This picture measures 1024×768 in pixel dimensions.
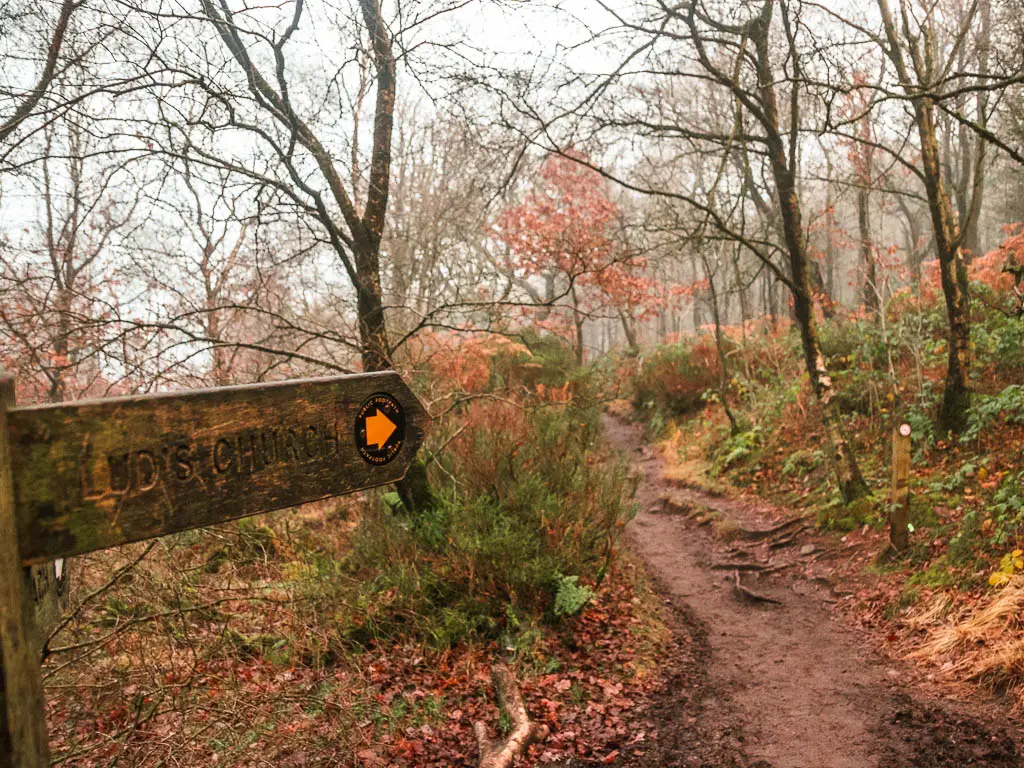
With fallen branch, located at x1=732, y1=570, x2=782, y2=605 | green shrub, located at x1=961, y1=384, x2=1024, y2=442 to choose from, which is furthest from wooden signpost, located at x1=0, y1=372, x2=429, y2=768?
green shrub, located at x1=961, y1=384, x2=1024, y2=442

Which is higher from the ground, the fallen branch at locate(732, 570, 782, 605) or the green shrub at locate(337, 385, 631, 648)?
the green shrub at locate(337, 385, 631, 648)

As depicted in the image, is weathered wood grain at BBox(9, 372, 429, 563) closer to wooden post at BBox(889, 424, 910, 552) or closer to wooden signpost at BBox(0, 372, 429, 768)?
wooden signpost at BBox(0, 372, 429, 768)

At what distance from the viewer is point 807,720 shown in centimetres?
441

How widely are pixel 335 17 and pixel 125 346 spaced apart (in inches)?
117

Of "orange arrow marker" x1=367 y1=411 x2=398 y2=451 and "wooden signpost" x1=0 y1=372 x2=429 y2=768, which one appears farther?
"orange arrow marker" x1=367 y1=411 x2=398 y2=451

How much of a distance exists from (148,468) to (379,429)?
62 cm

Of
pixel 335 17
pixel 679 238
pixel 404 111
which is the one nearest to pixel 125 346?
pixel 335 17

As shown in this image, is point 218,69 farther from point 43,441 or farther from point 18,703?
point 18,703

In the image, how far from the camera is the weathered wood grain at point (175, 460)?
1.18m

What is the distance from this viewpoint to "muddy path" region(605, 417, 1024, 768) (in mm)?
3945

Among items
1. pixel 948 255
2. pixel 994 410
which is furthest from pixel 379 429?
pixel 948 255

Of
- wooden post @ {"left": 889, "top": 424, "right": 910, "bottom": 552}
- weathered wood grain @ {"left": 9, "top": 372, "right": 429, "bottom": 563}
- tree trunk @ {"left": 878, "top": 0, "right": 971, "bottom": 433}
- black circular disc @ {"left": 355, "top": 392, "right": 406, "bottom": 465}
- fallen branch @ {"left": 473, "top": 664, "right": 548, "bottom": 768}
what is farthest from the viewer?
tree trunk @ {"left": 878, "top": 0, "right": 971, "bottom": 433}

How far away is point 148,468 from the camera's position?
132cm

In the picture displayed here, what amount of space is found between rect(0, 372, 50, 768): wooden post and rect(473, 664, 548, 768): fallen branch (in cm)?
321
